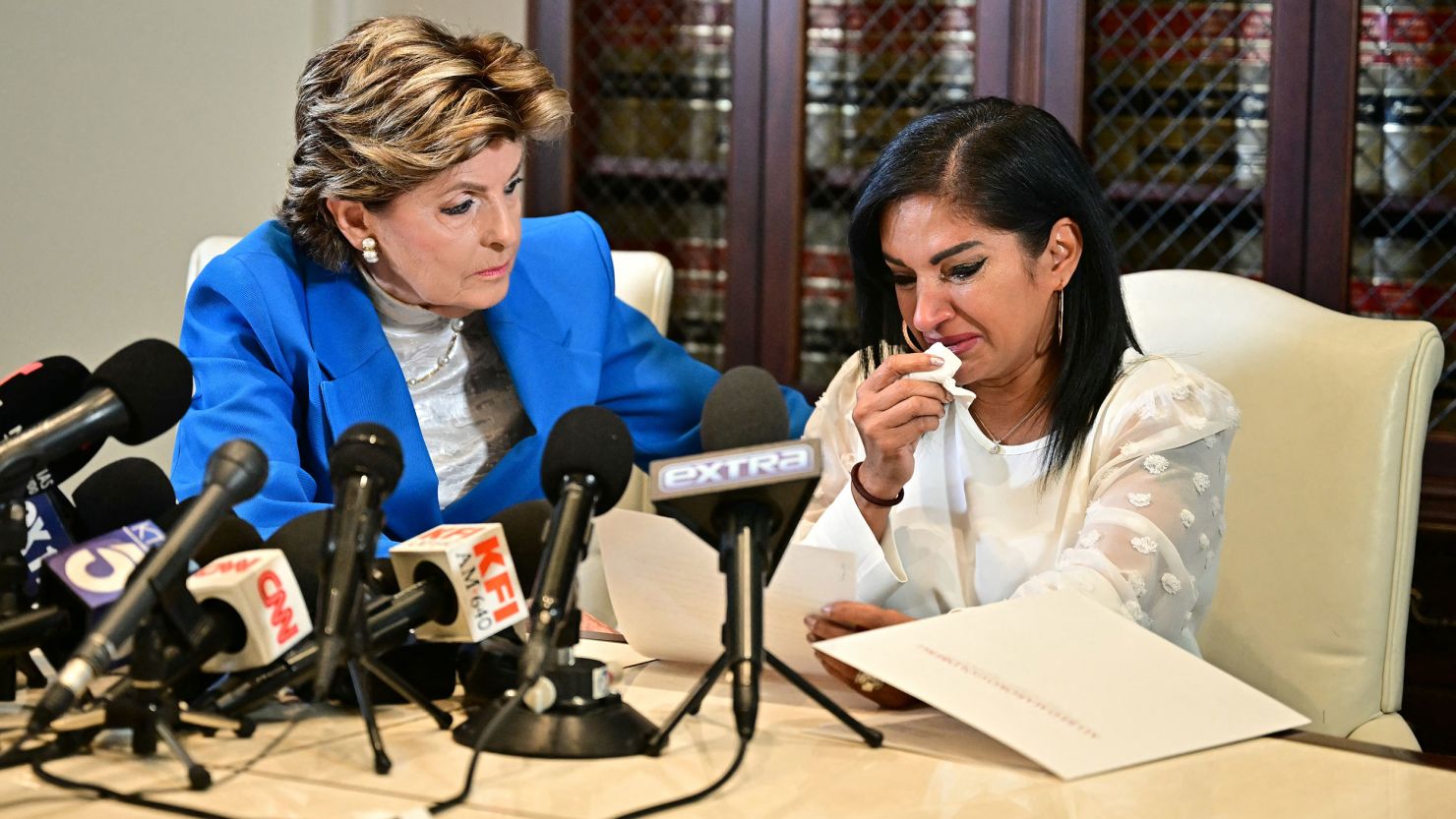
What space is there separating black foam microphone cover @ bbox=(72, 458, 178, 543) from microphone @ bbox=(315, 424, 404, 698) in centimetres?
31

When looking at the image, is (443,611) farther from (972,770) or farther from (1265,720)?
(1265,720)

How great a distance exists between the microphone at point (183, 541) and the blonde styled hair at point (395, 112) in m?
0.89

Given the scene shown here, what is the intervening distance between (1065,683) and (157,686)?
653 mm

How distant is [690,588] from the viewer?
1.26 m

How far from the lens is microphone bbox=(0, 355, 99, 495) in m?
1.08

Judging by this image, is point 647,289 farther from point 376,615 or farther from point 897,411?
point 376,615

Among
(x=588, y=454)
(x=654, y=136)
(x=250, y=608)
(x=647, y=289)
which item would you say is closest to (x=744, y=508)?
(x=588, y=454)

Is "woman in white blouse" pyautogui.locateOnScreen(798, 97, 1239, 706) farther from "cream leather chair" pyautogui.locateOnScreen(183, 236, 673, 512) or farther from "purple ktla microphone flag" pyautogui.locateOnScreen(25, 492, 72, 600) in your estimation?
"purple ktla microphone flag" pyautogui.locateOnScreen(25, 492, 72, 600)

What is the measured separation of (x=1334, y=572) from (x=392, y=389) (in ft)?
3.75

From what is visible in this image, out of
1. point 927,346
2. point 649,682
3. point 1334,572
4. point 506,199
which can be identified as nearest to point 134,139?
point 506,199

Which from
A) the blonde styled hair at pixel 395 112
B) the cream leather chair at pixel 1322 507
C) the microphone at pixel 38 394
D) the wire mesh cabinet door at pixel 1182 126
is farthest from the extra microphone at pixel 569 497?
the wire mesh cabinet door at pixel 1182 126

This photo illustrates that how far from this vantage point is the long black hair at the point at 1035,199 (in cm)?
160

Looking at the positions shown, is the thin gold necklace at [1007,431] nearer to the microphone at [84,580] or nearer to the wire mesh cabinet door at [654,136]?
the microphone at [84,580]

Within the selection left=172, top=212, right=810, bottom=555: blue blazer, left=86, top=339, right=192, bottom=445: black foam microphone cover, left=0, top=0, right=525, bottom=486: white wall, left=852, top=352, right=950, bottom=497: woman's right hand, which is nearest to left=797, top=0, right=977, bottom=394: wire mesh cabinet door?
left=0, top=0, right=525, bottom=486: white wall
